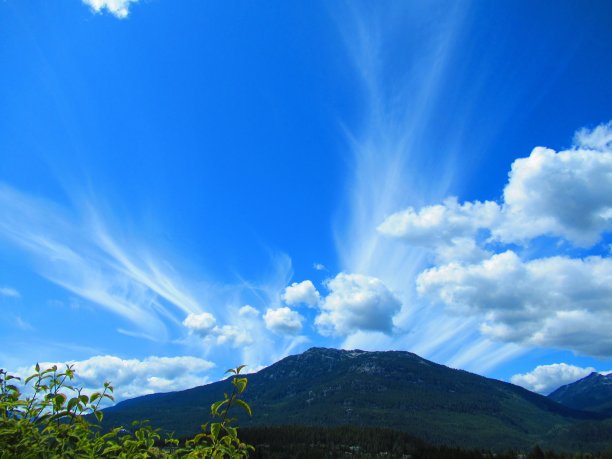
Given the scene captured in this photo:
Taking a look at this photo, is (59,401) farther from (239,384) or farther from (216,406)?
(239,384)

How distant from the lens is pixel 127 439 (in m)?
5.22

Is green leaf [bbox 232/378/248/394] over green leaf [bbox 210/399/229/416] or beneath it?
over

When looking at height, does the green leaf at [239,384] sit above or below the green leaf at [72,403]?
above

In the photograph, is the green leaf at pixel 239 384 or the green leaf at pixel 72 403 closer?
the green leaf at pixel 239 384

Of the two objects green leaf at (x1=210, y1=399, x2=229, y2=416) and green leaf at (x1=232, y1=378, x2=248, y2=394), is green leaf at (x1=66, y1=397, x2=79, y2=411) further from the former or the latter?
green leaf at (x1=232, y1=378, x2=248, y2=394)

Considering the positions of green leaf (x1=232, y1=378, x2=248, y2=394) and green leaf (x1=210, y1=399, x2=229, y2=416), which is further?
green leaf (x1=210, y1=399, x2=229, y2=416)

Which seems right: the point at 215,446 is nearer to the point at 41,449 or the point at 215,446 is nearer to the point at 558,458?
the point at 41,449

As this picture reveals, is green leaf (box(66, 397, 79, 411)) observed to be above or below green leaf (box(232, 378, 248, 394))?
below

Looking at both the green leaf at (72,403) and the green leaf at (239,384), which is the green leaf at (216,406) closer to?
the green leaf at (239,384)

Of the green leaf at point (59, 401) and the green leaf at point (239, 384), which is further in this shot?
the green leaf at point (59, 401)

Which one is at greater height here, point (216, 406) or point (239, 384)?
point (239, 384)

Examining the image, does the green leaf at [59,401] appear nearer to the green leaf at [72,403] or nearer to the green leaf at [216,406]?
the green leaf at [72,403]

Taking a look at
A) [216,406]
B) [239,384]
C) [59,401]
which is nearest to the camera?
[239,384]

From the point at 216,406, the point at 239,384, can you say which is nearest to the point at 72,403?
the point at 216,406
